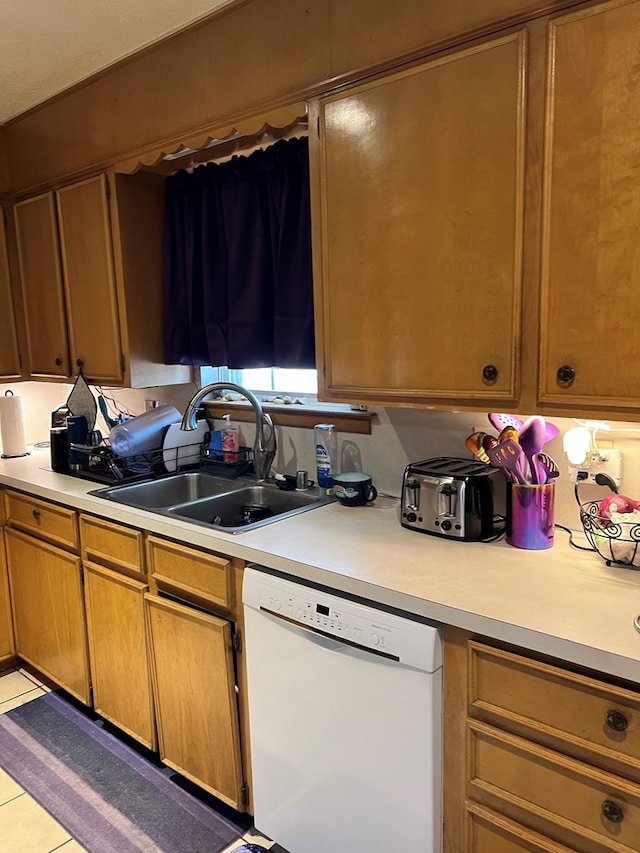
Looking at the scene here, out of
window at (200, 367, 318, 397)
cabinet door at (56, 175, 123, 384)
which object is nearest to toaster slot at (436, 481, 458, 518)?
window at (200, 367, 318, 397)

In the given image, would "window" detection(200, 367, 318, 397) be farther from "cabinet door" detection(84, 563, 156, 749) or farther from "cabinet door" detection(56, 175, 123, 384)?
"cabinet door" detection(84, 563, 156, 749)

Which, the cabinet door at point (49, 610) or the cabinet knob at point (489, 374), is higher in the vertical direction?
the cabinet knob at point (489, 374)

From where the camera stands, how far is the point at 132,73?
7.50ft

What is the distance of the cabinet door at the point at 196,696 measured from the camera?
72.7 inches

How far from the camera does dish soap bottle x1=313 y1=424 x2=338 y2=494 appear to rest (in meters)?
2.20

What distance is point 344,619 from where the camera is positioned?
58.2 inches

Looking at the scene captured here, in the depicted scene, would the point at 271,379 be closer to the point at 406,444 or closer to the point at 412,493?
the point at 406,444

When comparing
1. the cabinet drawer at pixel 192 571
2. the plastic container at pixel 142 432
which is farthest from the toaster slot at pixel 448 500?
the plastic container at pixel 142 432

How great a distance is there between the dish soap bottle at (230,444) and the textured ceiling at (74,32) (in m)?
1.38

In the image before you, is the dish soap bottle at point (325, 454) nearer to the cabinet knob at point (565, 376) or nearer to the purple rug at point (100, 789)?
the cabinet knob at point (565, 376)

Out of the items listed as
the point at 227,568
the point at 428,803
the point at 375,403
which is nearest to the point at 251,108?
the point at 375,403

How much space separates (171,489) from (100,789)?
1.05 meters

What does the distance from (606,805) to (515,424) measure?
91cm

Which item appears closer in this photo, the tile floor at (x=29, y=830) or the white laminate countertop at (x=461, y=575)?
the white laminate countertop at (x=461, y=575)
